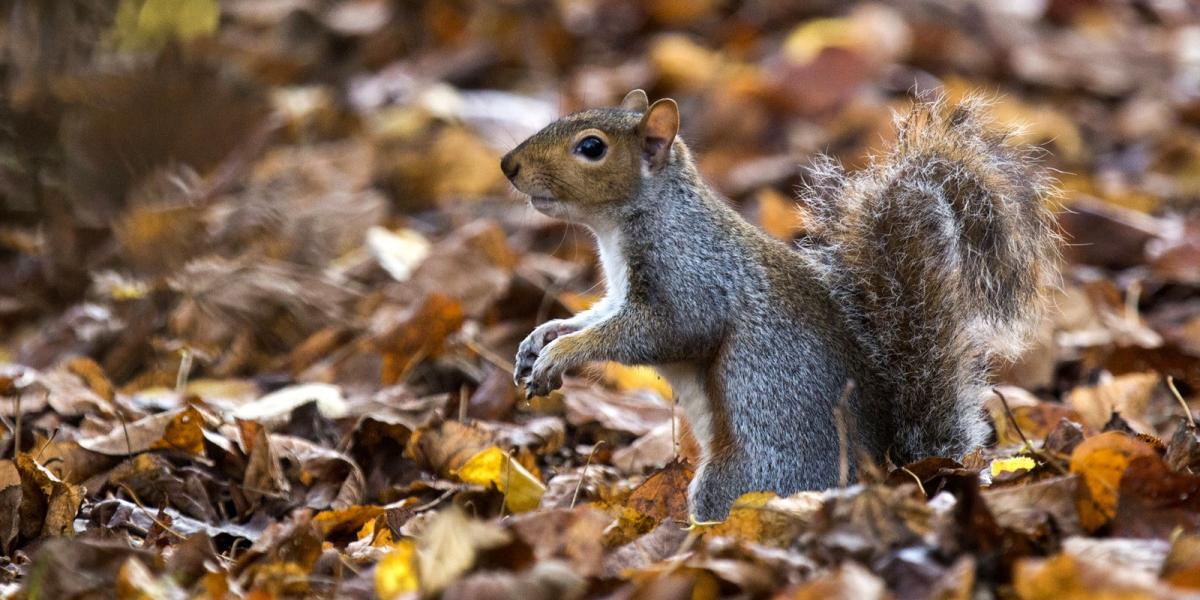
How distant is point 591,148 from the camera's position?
2717mm

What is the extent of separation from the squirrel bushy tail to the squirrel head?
41 centimetres

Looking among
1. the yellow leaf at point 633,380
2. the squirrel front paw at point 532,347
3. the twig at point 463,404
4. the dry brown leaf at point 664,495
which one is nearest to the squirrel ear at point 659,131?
the squirrel front paw at point 532,347

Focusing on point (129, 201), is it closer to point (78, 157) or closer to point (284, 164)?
point (78, 157)

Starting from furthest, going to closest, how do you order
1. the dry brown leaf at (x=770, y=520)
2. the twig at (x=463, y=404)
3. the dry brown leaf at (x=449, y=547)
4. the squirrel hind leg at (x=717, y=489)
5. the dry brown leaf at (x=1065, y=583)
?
the twig at (x=463, y=404), the squirrel hind leg at (x=717, y=489), the dry brown leaf at (x=770, y=520), the dry brown leaf at (x=449, y=547), the dry brown leaf at (x=1065, y=583)

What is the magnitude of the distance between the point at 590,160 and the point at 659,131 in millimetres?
155

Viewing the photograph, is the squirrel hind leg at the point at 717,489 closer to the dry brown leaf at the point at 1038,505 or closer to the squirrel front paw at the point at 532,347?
the squirrel front paw at the point at 532,347

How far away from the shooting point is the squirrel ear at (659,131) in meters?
2.74

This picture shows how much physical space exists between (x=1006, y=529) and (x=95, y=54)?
10.1 feet

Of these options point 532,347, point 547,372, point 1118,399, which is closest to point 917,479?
point 547,372

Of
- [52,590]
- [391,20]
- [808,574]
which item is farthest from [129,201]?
[391,20]

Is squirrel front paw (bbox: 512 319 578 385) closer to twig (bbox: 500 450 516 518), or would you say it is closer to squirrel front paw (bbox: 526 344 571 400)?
squirrel front paw (bbox: 526 344 571 400)

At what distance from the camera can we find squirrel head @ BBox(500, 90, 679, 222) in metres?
2.69

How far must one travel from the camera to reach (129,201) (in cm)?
365

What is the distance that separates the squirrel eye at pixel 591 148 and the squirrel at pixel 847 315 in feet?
0.23
